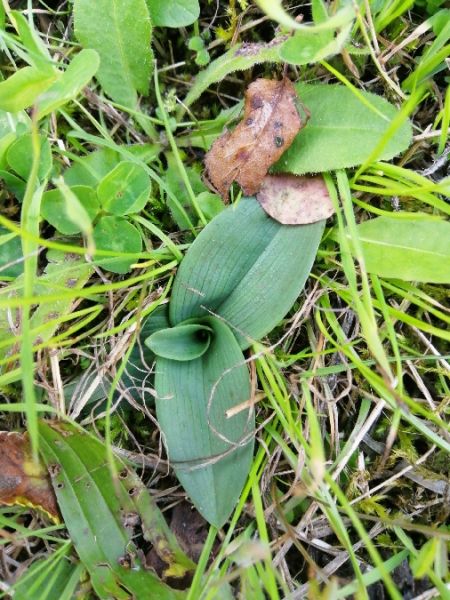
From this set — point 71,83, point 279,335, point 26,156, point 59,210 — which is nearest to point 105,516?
point 279,335

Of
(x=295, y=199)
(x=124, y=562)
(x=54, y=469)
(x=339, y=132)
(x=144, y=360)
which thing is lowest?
(x=124, y=562)

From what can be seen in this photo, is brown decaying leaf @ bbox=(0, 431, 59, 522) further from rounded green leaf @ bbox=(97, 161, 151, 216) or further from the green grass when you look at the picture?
rounded green leaf @ bbox=(97, 161, 151, 216)

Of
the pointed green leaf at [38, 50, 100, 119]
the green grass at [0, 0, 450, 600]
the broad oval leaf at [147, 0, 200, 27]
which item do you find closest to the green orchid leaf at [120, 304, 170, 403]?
the green grass at [0, 0, 450, 600]

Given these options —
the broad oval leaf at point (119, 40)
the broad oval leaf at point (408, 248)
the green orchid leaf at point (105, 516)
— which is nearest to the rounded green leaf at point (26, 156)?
the broad oval leaf at point (119, 40)

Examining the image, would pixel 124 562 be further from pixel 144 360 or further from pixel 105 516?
pixel 144 360

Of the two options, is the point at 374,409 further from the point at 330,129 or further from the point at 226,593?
the point at 330,129

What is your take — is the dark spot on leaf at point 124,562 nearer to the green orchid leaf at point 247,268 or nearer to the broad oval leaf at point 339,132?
the green orchid leaf at point 247,268

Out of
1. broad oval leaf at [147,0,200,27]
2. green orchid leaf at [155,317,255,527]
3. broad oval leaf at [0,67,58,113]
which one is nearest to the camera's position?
broad oval leaf at [0,67,58,113]
